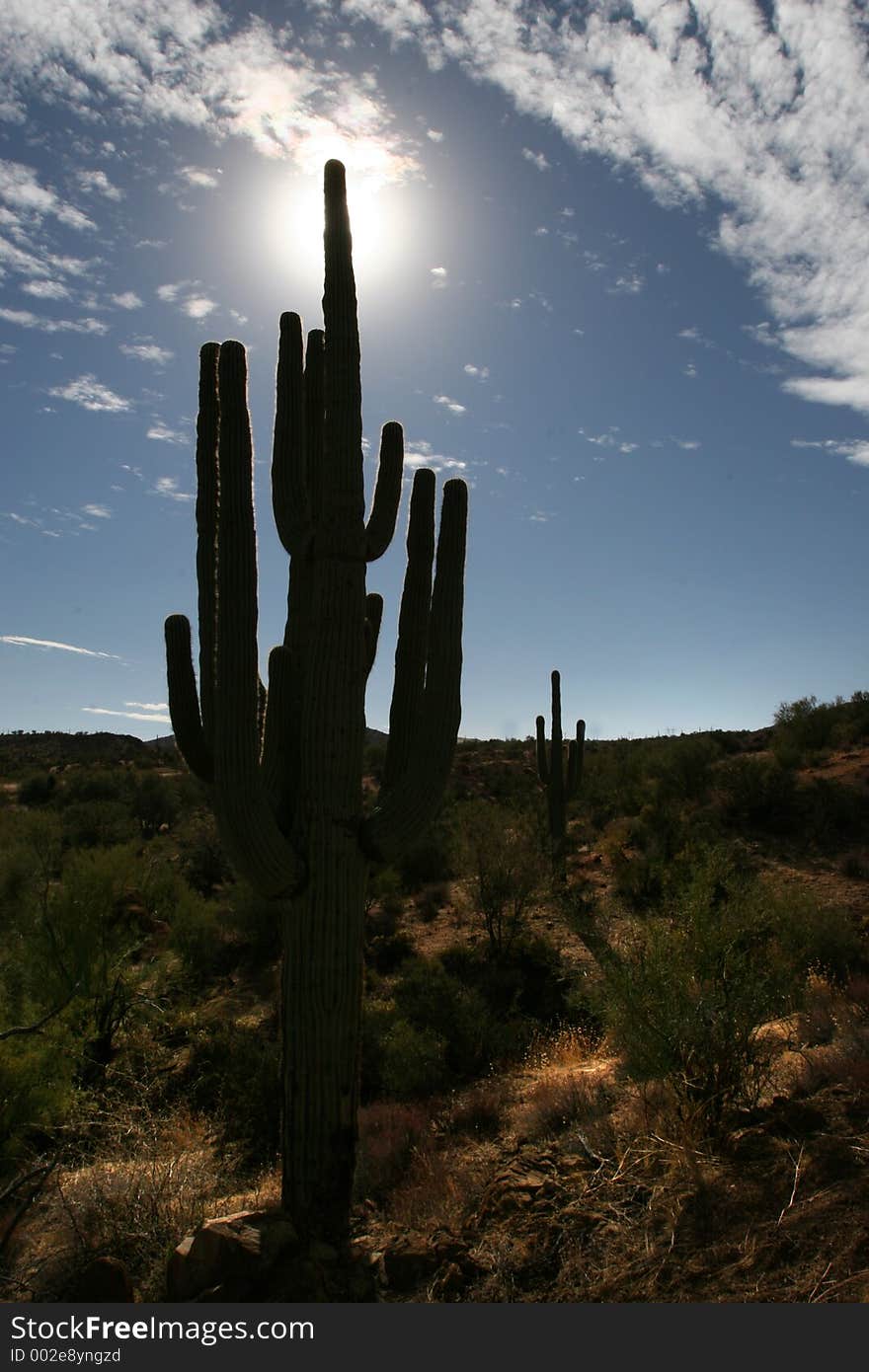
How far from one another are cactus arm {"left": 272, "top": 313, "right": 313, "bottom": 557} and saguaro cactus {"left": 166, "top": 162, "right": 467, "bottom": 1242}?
16mm

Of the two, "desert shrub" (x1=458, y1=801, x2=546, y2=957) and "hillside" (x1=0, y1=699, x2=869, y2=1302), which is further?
"desert shrub" (x1=458, y1=801, x2=546, y2=957)

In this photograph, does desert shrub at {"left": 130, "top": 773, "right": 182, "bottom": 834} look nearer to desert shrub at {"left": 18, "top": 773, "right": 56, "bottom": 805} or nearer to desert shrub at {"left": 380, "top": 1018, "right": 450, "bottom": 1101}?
desert shrub at {"left": 18, "top": 773, "right": 56, "bottom": 805}

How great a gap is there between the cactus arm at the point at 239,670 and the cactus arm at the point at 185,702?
0.63m

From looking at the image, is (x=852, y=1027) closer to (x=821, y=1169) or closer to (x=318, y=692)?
(x=821, y=1169)

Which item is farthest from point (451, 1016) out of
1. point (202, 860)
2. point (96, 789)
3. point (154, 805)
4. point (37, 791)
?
point (37, 791)

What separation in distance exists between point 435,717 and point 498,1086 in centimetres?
510

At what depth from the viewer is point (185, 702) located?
662 centimetres

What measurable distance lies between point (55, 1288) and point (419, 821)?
378 cm

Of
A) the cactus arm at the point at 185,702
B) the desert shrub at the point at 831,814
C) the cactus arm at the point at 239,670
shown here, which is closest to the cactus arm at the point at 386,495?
the cactus arm at the point at 239,670

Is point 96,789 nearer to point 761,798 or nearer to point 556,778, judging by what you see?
point 556,778

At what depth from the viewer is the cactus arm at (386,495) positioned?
22.1 feet

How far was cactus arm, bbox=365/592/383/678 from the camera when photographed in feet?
23.9

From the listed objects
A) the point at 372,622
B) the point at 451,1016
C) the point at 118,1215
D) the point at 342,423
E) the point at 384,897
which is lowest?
the point at 451,1016

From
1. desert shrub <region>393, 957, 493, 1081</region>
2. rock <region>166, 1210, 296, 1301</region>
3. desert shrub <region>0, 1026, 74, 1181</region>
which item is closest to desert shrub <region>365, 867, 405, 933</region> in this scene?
desert shrub <region>393, 957, 493, 1081</region>
